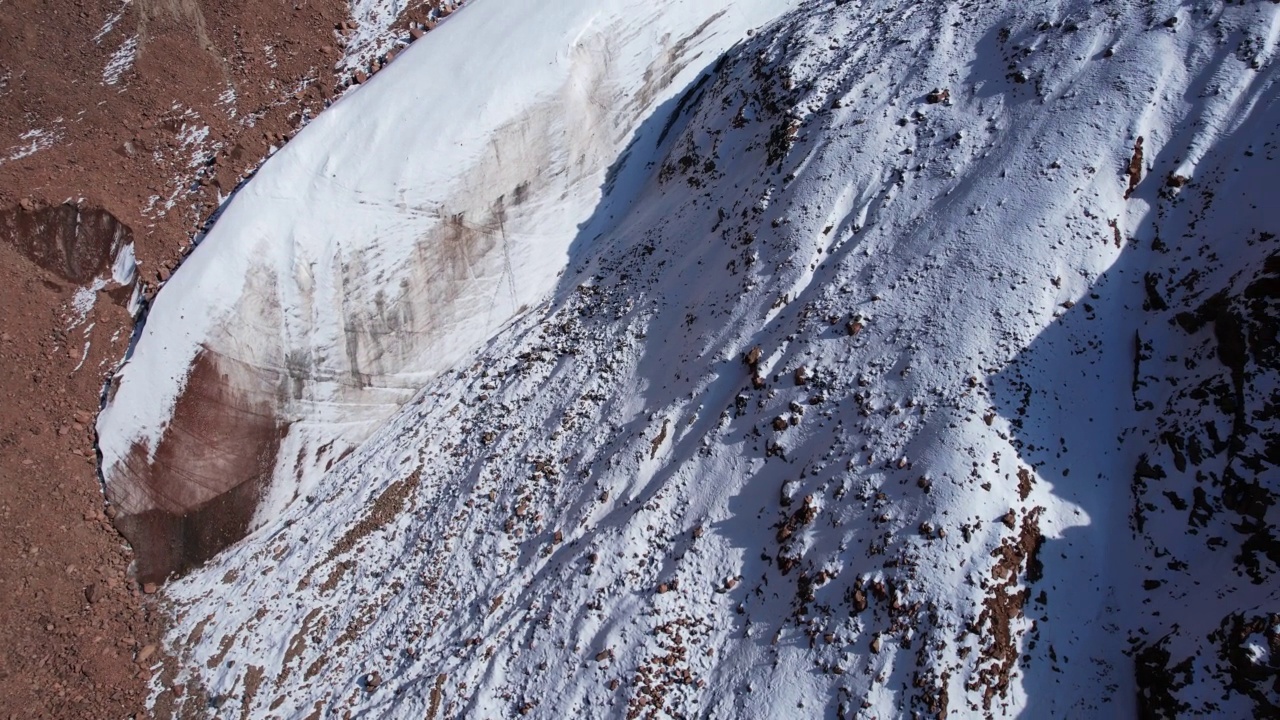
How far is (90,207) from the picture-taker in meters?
12.8

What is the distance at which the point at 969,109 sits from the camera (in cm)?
1038

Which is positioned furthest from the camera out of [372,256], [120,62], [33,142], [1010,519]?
[120,62]

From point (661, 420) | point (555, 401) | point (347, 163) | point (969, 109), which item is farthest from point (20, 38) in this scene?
point (969, 109)

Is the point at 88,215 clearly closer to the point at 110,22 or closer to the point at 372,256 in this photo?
the point at 110,22

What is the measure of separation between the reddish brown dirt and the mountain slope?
154cm

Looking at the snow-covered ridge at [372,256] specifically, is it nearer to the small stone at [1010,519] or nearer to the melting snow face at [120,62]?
the melting snow face at [120,62]

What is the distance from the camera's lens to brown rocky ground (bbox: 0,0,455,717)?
1037 centimetres

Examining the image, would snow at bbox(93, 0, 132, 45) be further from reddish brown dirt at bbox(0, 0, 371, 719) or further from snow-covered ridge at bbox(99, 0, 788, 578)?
snow-covered ridge at bbox(99, 0, 788, 578)

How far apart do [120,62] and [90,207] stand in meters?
3.69

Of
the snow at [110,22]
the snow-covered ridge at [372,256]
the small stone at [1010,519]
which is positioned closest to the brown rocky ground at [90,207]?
the snow at [110,22]

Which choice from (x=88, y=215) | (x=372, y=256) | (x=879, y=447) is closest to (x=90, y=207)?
(x=88, y=215)

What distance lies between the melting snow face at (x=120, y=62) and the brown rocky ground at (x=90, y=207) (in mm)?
48

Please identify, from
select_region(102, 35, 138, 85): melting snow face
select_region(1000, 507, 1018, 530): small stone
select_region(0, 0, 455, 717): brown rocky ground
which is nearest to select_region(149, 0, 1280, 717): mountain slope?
select_region(1000, 507, 1018, 530): small stone

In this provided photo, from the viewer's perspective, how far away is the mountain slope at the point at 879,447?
7.14 metres
